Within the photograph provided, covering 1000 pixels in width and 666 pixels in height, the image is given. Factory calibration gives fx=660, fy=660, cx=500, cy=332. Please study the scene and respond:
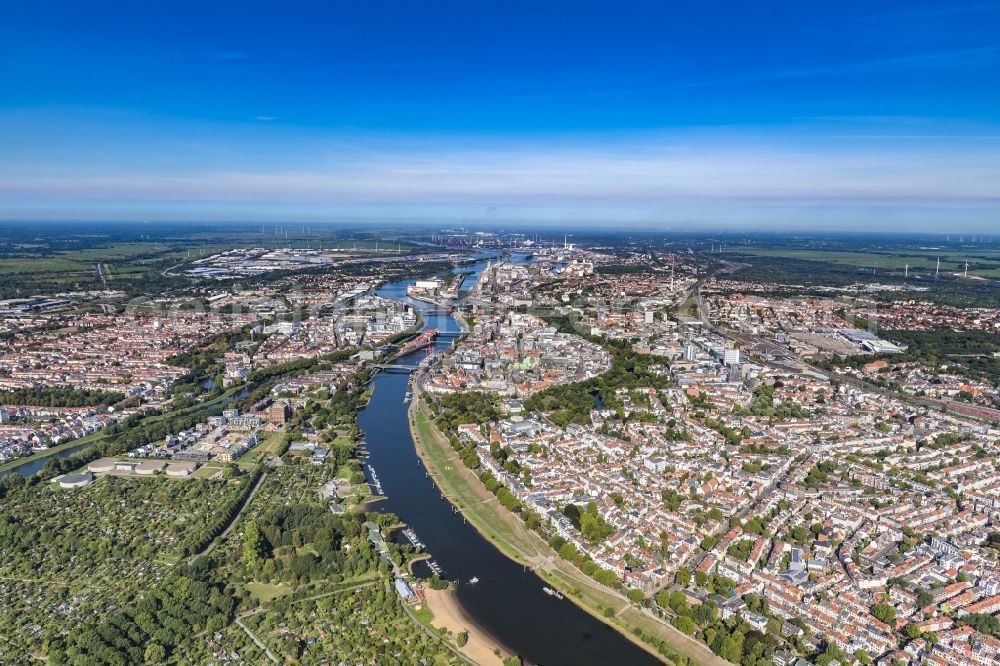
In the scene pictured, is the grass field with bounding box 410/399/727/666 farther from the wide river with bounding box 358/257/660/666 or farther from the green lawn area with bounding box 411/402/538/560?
the wide river with bounding box 358/257/660/666

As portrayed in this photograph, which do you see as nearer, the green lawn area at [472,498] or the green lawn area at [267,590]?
the green lawn area at [267,590]

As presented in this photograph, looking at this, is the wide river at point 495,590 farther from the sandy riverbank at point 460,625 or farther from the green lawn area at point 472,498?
the green lawn area at point 472,498

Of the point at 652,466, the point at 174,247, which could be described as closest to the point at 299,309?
the point at 652,466

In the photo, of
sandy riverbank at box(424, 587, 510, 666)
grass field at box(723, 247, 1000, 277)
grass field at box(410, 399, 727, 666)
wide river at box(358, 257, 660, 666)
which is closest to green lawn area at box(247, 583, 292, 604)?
sandy riverbank at box(424, 587, 510, 666)

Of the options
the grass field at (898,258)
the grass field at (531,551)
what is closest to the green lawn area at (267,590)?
the grass field at (531,551)

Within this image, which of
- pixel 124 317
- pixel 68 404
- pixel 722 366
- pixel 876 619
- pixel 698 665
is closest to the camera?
pixel 698 665

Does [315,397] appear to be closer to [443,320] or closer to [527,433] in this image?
[527,433]
